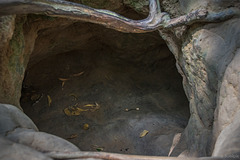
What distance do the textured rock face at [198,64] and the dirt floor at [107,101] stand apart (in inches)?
26.5

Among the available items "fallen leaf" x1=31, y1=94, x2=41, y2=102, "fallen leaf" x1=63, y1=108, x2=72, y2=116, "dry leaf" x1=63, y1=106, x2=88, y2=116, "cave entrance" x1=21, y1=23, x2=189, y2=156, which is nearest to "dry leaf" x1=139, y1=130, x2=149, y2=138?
"cave entrance" x1=21, y1=23, x2=189, y2=156

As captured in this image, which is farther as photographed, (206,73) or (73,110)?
(73,110)

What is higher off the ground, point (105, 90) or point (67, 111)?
point (105, 90)

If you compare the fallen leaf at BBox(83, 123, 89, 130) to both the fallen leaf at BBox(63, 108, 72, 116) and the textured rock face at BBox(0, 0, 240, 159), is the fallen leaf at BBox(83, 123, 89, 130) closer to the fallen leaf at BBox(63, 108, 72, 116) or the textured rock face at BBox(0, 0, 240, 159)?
the fallen leaf at BBox(63, 108, 72, 116)

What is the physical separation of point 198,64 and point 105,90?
2.12 meters

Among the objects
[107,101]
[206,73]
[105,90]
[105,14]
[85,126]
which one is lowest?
[85,126]

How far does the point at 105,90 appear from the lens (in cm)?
399

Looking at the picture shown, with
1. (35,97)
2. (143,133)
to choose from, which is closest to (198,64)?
(143,133)

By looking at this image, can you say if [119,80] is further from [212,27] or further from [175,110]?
[212,27]

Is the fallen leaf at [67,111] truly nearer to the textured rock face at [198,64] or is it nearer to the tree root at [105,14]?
the textured rock face at [198,64]

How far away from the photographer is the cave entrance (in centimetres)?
322

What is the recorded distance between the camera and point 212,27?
198 cm

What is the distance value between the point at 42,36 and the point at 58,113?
47.0 inches

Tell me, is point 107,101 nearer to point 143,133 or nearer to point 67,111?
point 67,111
